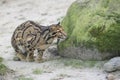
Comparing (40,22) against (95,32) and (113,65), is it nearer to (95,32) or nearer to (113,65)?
(95,32)

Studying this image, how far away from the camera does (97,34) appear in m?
8.70

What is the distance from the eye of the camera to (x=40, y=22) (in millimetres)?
12828

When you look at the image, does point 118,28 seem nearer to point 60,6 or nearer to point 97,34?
point 97,34

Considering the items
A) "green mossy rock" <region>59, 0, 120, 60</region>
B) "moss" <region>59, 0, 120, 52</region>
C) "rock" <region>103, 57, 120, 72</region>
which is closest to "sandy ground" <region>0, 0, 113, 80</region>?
"rock" <region>103, 57, 120, 72</region>

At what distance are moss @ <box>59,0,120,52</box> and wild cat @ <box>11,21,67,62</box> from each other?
0.90ft

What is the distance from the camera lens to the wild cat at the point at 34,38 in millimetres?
9211

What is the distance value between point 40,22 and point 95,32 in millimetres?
4282

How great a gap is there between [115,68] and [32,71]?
167cm

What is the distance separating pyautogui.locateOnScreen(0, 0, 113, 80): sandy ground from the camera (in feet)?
27.3

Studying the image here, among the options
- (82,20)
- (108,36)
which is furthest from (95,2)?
(108,36)

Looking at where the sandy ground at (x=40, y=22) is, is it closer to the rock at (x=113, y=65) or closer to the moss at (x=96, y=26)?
the rock at (x=113, y=65)

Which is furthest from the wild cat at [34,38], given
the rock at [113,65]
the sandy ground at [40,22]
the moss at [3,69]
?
the rock at [113,65]

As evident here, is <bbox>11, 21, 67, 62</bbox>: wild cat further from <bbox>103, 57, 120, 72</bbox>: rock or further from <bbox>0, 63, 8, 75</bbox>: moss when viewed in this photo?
<bbox>103, 57, 120, 72</bbox>: rock

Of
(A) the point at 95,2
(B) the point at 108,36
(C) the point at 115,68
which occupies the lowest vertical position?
(C) the point at 115,68
